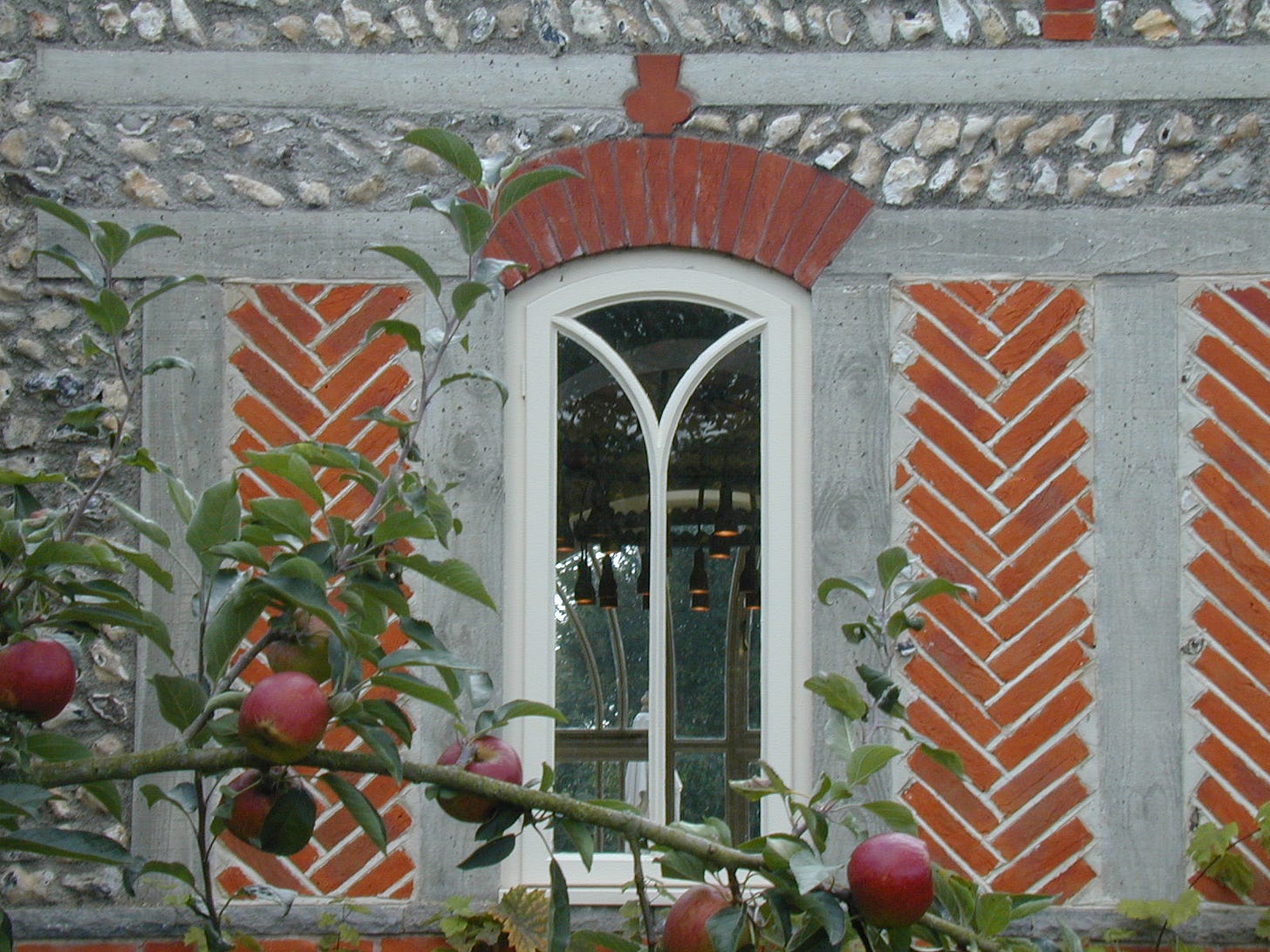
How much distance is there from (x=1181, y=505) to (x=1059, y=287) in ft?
2.16

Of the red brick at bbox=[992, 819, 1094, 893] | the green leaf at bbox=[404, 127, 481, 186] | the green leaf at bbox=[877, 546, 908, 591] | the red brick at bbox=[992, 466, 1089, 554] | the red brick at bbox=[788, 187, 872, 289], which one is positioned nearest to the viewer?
the green leaf at bbox=[404, 127, 481, 186]

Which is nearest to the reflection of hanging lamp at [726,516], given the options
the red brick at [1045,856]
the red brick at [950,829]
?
the red brick at [950,829]

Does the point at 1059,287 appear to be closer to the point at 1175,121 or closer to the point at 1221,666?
the point at 1175,121

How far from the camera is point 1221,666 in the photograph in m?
4.25

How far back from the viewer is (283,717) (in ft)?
6.12

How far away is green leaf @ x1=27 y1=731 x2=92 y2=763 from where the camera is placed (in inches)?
87.2

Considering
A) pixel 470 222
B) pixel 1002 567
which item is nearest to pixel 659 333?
pixel 1002 567

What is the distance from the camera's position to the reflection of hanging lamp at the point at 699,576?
14.6 feet

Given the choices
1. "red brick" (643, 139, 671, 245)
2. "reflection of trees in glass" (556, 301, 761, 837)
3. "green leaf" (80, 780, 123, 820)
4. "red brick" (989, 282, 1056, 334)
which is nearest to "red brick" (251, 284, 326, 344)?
"reflection of trees in glass" (556, 301, 761, 837)

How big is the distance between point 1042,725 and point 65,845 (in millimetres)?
2823

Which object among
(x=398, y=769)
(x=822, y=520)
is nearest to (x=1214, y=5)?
(x=822, y=520)

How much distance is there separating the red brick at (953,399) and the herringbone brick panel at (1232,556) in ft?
1.79

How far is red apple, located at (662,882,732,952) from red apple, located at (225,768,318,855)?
1.56 feet

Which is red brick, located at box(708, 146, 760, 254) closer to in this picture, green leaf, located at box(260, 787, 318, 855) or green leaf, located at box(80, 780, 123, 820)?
green leaf, located at box(80, 780, 123, 820)
